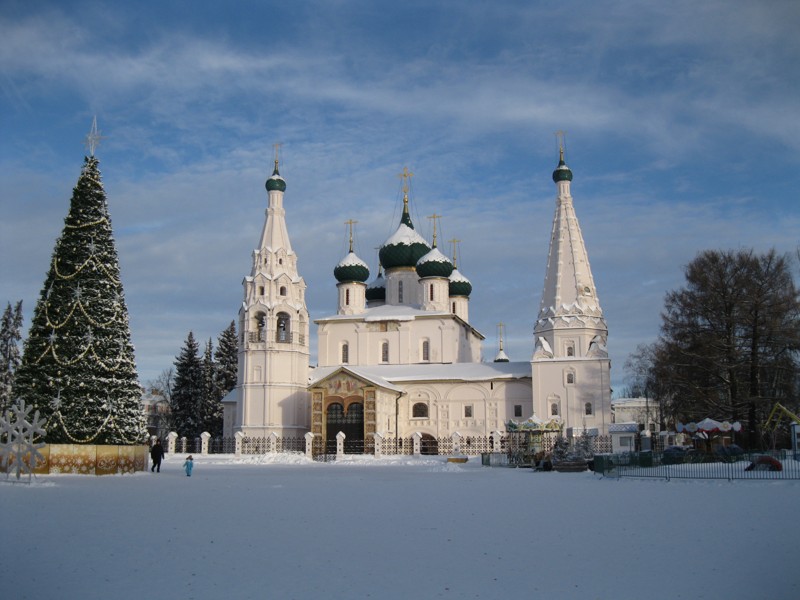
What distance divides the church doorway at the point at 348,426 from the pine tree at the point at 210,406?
43.6ft

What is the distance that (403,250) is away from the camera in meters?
54.0

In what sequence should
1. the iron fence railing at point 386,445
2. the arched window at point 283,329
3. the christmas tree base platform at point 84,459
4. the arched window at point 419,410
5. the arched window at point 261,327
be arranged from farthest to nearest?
the arched window at point 419,410 → the arched window at point 283,329 → the arched window at point 261,327 → the iron fence railing at point 386,445 → the christmas tree base platform at point 84,459

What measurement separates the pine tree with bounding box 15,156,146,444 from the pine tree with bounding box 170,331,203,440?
3030 cm

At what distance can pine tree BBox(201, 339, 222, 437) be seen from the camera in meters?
54.4

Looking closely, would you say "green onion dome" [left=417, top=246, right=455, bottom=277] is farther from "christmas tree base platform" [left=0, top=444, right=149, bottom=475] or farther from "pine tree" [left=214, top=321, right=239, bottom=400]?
"christmas tree base platform" [left=0, top=444, right=149, bottom=475]

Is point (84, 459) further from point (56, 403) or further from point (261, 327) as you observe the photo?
point (261, 327)

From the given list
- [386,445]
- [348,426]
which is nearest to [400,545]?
[386,445]

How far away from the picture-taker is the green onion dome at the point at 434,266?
5134cm

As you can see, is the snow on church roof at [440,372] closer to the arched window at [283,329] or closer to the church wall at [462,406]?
the church wall at [462,406]

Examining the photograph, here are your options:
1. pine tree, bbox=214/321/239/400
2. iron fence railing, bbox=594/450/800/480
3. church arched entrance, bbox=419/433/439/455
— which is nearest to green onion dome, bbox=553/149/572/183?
church arched entrance, bbox=419/433/439/455

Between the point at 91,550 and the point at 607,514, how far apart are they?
737 centimetres

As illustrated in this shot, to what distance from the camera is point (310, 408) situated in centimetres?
4703

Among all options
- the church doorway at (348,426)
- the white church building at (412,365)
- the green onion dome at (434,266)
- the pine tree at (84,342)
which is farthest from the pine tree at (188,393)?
the pine tree at (84,342)

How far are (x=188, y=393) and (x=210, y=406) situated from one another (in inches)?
107
